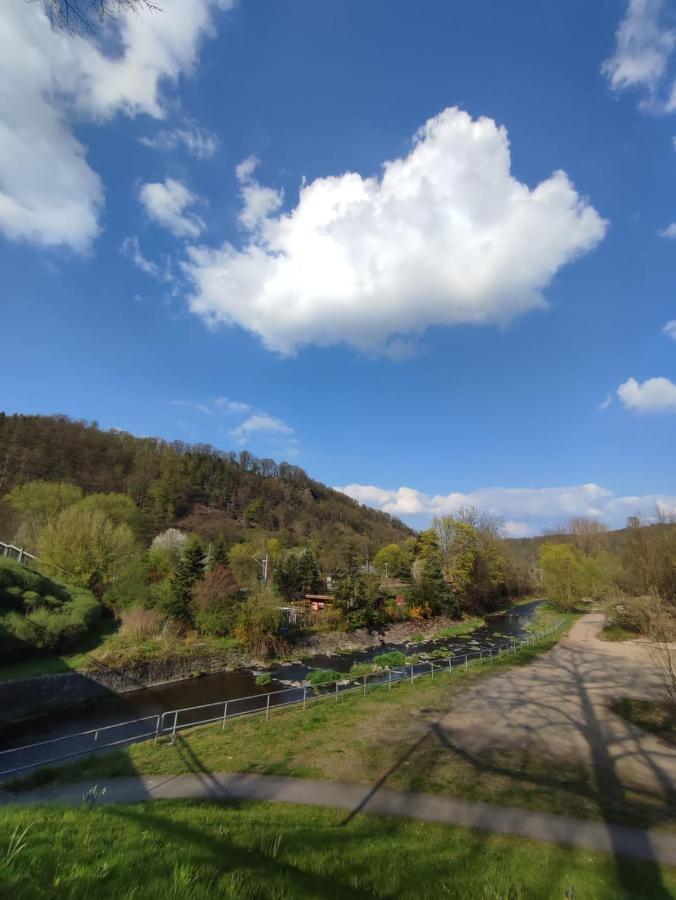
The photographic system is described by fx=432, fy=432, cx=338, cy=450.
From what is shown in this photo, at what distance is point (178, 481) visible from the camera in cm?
8575

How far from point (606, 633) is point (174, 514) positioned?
70.2 m

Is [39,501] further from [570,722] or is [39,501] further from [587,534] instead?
[587,534]

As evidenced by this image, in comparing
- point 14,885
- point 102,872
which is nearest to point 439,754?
point 102,872

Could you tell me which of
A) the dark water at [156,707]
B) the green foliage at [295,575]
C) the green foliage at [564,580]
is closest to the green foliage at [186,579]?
the dark water at [156,707]

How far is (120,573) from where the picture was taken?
95.1 ft

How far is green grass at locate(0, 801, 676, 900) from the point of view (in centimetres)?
288

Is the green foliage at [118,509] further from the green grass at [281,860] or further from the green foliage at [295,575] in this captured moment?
the green grass at [281,860]

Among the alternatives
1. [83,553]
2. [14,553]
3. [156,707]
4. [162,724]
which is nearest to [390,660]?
[156,707]

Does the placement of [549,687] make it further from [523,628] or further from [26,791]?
[523,628]

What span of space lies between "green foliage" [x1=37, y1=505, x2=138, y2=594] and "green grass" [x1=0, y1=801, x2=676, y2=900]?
26.0m

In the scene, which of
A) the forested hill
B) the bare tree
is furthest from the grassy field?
the bare tree

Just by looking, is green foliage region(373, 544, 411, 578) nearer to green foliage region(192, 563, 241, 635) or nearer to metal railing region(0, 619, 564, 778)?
green foliage region(192, 563, 241, 635)

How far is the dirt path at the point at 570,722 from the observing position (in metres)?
9.07

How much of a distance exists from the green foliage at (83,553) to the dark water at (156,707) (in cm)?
1040
